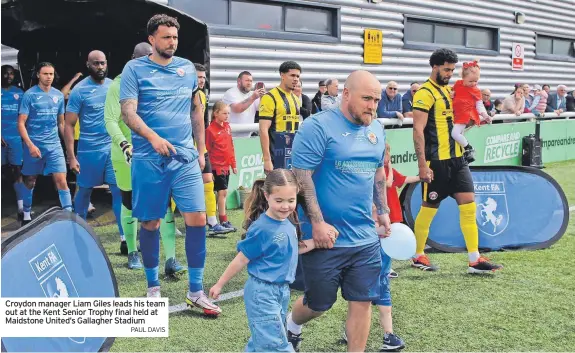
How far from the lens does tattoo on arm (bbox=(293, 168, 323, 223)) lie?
12.3ft

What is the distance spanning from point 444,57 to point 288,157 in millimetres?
1872

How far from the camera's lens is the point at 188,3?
1125 cm

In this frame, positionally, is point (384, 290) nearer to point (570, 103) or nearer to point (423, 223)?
point (423, 223)

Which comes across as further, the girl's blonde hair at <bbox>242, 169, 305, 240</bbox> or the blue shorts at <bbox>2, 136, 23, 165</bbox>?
the blue shorts at <bbox>2, 136, 23, 165</bbox>

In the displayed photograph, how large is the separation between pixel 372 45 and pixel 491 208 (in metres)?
8.28

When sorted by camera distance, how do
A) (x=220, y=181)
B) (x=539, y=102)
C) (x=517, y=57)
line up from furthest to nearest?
(x=517, y=57)
(x=539, y=102)
(x=220, y=181)

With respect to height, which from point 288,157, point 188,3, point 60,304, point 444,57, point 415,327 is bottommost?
point 415,327

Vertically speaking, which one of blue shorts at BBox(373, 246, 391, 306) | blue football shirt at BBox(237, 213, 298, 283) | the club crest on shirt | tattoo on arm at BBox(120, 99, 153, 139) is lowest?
blue shorts at BBox(373, 246, 391, 306)

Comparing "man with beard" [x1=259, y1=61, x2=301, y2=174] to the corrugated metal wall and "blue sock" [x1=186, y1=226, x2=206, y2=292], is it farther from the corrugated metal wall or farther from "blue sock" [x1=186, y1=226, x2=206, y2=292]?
the corrugated metal wall

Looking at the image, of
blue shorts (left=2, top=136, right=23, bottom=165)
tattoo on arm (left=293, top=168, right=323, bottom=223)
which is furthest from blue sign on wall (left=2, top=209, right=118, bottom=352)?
blue shorts (left=2, top=136, right=23, bottom=165)

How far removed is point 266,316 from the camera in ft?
11.4

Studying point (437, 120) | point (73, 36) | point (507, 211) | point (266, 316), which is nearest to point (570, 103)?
point (507, 211)

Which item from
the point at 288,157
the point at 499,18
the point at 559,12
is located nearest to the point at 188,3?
the point at 288,157

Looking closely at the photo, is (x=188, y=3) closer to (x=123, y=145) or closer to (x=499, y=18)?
(x=123, y=145)
